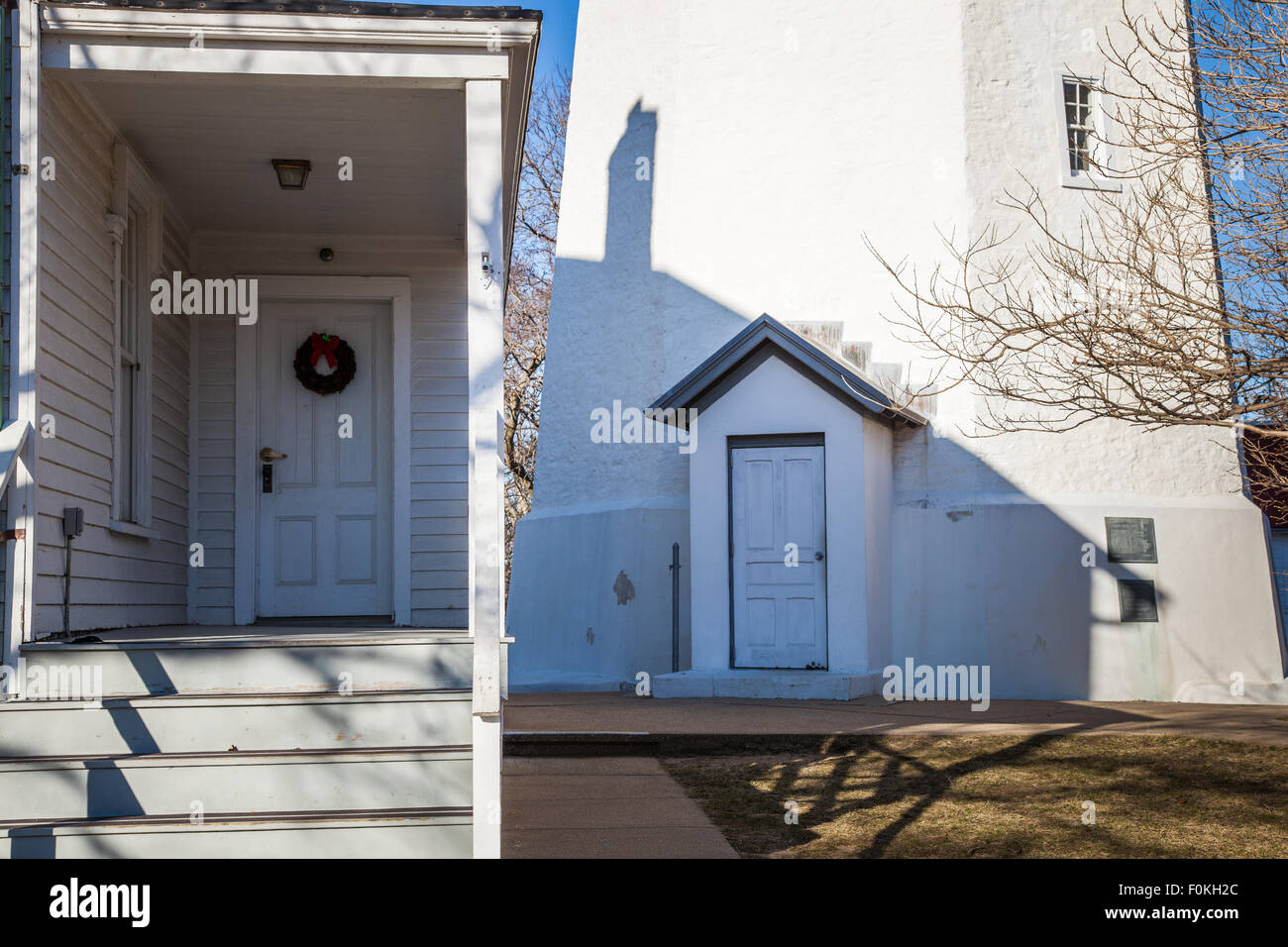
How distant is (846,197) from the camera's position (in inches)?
612

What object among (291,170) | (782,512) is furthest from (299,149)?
(782,512)

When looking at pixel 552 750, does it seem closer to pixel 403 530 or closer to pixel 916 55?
pixel 403 530

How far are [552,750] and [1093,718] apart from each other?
5031 mm

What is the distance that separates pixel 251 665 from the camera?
6.01 meters

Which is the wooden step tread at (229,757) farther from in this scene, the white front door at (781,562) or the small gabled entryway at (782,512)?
the white front door at (781,562)

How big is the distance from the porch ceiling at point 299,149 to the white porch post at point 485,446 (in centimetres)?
91

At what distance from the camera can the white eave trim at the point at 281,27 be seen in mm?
6246

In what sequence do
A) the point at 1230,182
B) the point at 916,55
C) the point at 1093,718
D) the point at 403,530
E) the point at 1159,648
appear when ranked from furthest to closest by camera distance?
1. the point at 916,55
2. the point at 1159,648
3. the point at 1093,718
4. the point at 403,530
5. the point at 1230,182

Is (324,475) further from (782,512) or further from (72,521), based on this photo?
(782,512)

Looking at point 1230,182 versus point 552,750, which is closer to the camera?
point 1230,182

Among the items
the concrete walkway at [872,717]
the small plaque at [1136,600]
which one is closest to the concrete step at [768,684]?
the concrete walkway at [872,717]

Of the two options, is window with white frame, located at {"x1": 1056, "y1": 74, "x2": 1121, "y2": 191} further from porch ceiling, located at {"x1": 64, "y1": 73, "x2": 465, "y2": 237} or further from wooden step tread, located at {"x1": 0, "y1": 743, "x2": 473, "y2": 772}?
wooden step tread, located at {"x1": 0, "y1": 743, "x2": 473, "y2": 772}

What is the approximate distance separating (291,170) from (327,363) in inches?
67.3

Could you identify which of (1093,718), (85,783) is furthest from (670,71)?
(85,783)
